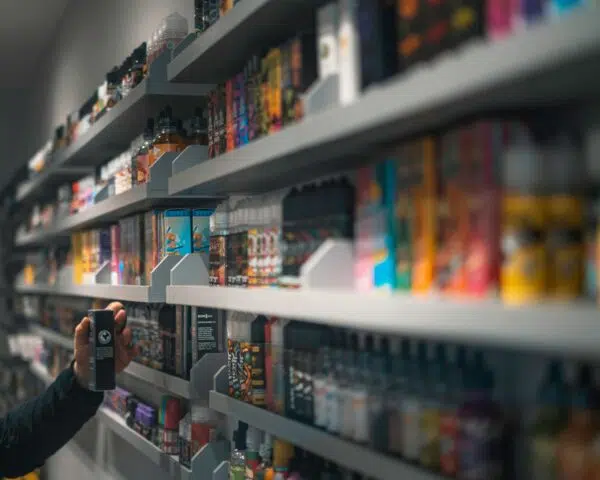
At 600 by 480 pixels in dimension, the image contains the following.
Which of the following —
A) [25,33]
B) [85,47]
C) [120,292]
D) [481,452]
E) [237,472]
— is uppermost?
[25,33]

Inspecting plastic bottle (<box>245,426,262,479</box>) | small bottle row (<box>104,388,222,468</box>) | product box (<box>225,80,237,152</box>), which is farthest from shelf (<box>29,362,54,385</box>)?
product box (<box>225,80,237,152</box>)

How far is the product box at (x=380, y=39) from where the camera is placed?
1.72 meters

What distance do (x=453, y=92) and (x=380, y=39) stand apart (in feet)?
1.37

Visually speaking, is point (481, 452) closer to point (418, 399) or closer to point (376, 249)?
point (418, 399)

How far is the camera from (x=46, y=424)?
3.54 meters

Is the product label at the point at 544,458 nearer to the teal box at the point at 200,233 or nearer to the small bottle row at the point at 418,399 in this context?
the small bottle row at the point at 418,399

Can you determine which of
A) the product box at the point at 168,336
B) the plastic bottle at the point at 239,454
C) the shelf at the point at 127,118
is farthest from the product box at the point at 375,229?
the product box at the point at 168,336

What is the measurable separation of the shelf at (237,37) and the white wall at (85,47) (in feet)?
2.69

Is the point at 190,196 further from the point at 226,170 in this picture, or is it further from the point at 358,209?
the point at 358,209

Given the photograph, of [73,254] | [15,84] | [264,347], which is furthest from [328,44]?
[15,84]

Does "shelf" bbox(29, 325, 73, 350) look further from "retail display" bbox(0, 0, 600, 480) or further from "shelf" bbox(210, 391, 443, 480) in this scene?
"shelf" bbox(210, 391, 443, 480)

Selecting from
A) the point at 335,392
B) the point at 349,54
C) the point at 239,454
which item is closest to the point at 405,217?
the point at 349,54

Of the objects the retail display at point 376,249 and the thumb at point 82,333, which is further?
the thumb at point 82,333

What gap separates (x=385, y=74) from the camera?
1721 millimetres
